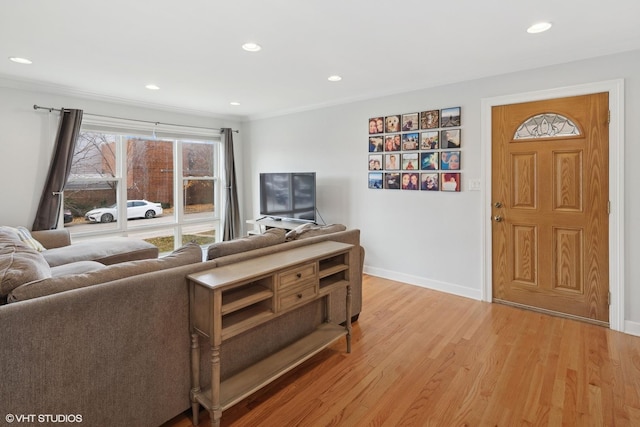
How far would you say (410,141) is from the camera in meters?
3.87

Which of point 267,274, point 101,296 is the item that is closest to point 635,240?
point 267,274

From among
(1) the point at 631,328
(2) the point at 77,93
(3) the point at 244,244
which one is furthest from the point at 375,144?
(2) the point at 77,93

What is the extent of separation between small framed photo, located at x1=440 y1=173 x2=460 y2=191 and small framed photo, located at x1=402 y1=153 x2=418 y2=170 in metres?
0.34

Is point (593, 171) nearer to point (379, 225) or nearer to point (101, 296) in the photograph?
point (379, 225)

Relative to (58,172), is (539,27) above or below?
above

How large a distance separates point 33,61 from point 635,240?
17.6 ft

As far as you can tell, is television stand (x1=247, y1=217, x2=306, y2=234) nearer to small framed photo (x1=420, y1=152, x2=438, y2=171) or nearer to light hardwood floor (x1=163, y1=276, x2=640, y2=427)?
small framed photo (x1=420, y1=152, x2=438, y2=171)

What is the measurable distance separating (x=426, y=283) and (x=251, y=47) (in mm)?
3039

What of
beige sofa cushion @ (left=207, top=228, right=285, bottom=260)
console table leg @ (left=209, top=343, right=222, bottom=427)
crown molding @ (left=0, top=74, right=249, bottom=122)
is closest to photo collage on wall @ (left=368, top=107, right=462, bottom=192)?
beige sofa cushion @ (left=207, top=228, right=285, bottom=260)

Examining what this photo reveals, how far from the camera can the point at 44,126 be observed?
3.77 m

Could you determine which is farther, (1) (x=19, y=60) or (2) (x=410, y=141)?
(2) (x=410, y=141)

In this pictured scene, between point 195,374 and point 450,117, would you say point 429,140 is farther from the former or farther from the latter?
point 195,374

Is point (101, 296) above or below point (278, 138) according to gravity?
below

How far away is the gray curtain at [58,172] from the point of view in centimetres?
375
